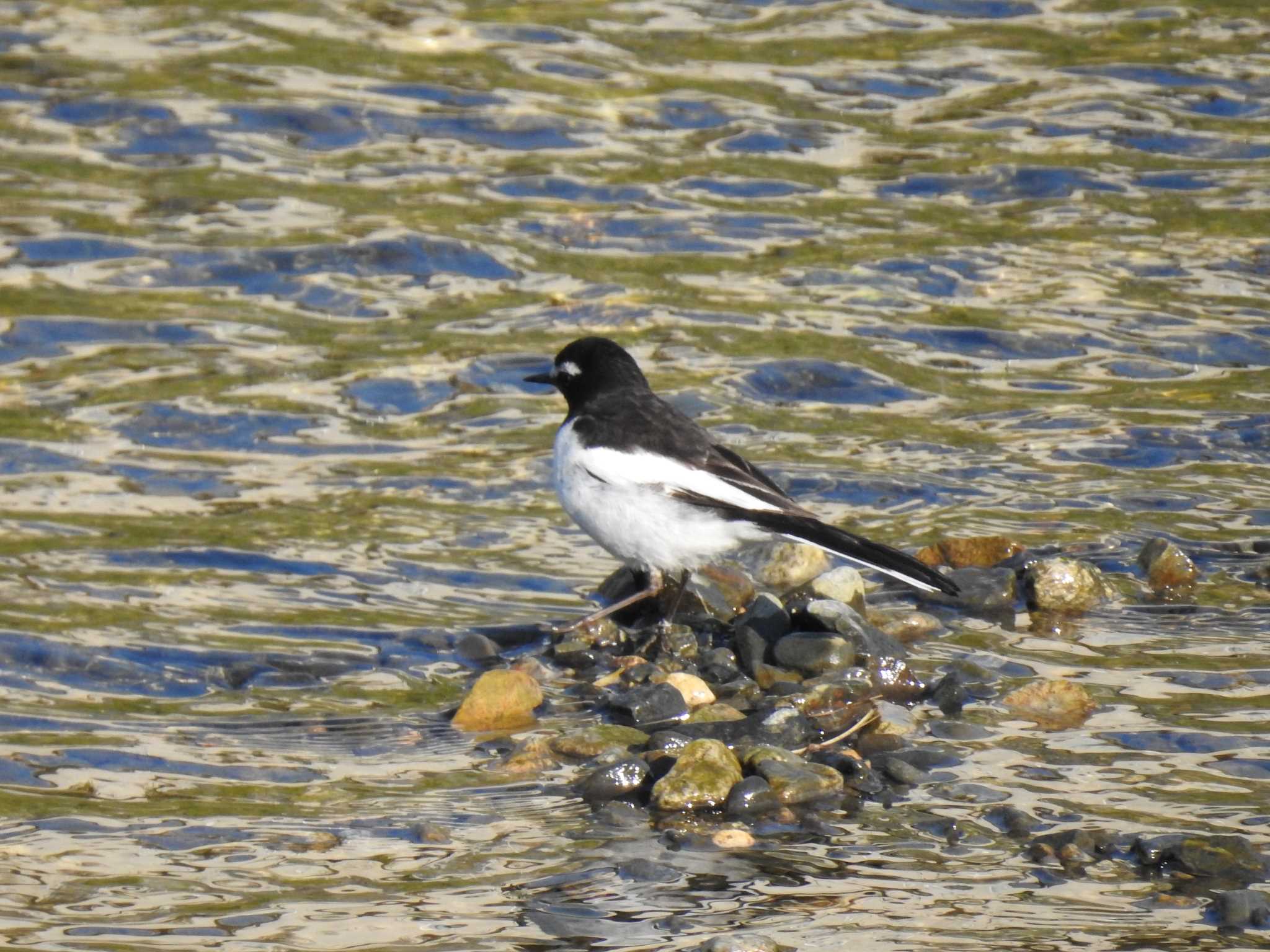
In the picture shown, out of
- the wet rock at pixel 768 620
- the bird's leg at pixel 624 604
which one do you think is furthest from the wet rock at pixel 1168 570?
the bird's leg at pixel 624 604

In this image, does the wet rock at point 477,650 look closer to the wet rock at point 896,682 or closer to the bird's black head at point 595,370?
the bird's black head at point 595,370

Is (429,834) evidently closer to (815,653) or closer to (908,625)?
(815,653)

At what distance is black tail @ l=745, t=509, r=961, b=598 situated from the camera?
695 cm

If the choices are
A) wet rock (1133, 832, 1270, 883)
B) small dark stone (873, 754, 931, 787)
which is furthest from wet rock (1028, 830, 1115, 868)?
small dark stone (873, 754, 931, 787)

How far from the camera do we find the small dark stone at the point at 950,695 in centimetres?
654

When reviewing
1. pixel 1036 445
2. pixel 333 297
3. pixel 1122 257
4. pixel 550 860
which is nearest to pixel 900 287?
pixel 1122 257

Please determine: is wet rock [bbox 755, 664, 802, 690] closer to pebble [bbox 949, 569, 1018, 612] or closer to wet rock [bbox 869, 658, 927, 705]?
wet rock [bbox 869, 658, 927, 705]

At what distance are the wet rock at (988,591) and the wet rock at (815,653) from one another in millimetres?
967

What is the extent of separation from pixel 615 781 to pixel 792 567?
228 cm

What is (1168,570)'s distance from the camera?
770 centimetres

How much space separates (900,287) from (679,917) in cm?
742

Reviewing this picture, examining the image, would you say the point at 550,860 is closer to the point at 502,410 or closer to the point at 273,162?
the point at 502,410

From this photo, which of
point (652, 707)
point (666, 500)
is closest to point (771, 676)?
point (652, 707)

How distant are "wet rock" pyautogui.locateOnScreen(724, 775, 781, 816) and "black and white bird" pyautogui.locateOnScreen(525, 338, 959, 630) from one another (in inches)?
59.5
